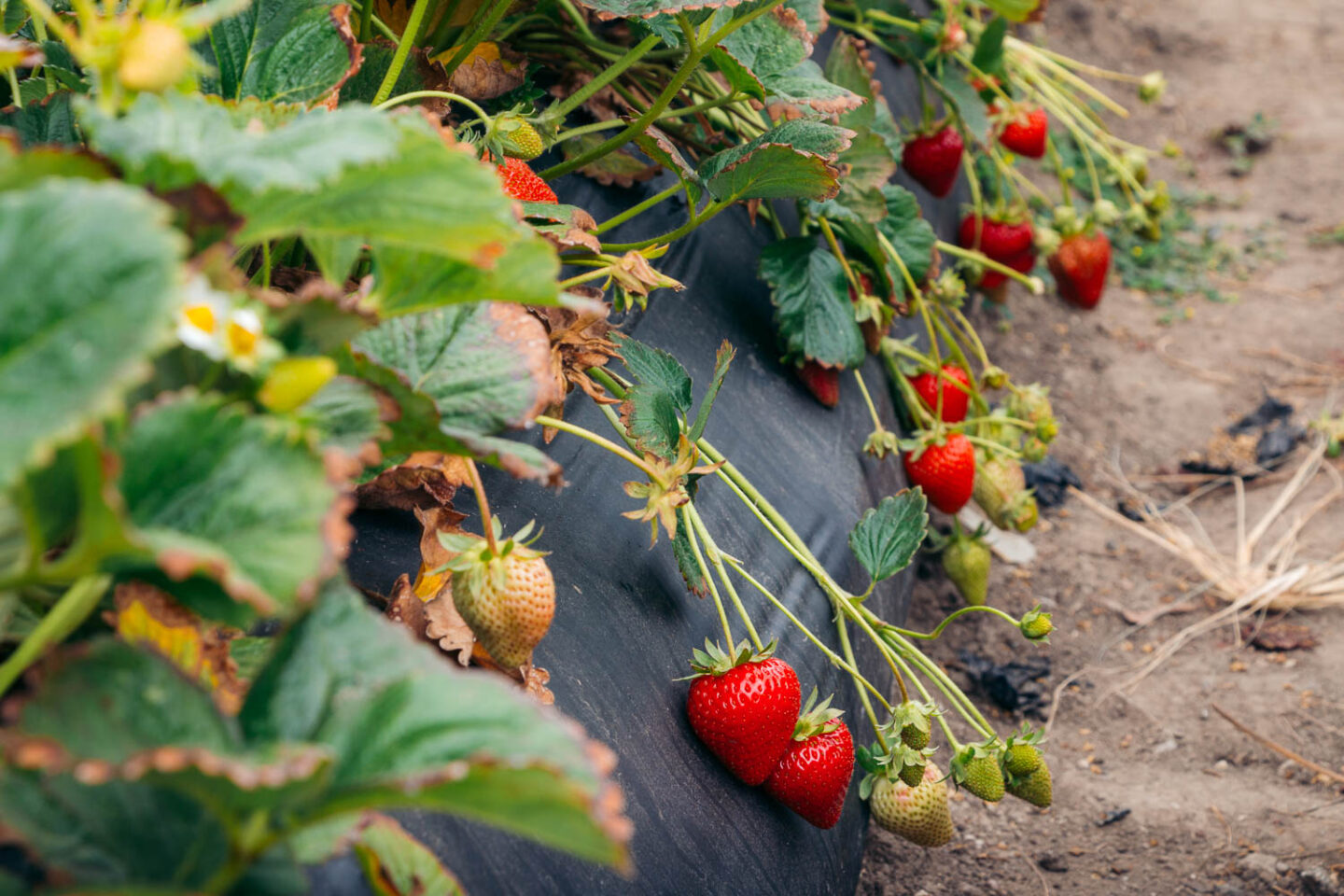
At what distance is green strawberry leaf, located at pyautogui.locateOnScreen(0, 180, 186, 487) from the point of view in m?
0.27

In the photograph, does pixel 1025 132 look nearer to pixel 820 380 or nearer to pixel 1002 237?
pixel 1002 237

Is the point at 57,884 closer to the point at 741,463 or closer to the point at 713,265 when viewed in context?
the point at 741,463

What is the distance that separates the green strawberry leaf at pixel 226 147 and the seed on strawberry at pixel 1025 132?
5.42 feet

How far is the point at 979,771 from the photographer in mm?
908

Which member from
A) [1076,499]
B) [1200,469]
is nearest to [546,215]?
[1076,499]

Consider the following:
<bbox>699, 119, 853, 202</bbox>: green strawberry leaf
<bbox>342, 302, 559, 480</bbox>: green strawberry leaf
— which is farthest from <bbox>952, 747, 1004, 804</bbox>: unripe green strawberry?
<bbox>342, 302, 559, 480</bbox>: green strawberry leaf

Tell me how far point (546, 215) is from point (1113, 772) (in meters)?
0.99

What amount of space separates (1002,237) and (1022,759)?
1105 mm

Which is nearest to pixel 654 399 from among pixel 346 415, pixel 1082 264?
pixel 346 415

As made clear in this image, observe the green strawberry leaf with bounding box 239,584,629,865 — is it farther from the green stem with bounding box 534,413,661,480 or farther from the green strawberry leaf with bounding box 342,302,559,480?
the green stem with bounding box 534,413,661,480

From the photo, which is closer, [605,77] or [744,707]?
[744,707]

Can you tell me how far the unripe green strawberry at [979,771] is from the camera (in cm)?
91

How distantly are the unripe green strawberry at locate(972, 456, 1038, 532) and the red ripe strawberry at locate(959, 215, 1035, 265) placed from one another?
20.5 inches

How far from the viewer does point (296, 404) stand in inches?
13.1
